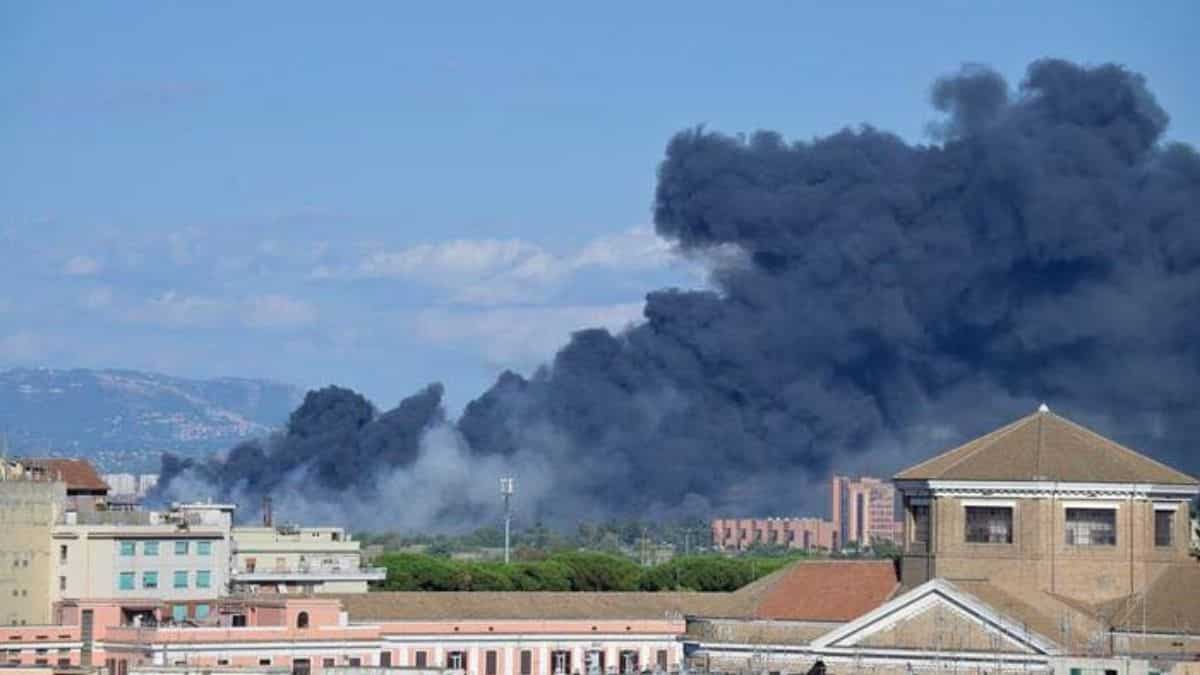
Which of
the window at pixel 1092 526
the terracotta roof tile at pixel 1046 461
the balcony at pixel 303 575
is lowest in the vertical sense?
the balcony at pixel 303 575

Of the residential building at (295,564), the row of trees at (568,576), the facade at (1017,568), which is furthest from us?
the row of trees at (568,576)

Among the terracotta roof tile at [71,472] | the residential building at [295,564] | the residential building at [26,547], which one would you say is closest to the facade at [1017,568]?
the residential building at [26,547]

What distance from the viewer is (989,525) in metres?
72.3

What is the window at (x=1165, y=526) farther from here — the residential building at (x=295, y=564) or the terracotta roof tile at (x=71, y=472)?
the terracotta roof tile at (x=71, y=472)

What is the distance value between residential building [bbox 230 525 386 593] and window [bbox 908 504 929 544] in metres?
21.9

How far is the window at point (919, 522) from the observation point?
73625 millimetres

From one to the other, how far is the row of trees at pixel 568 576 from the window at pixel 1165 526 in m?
35.1

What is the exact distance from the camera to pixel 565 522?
652 ft

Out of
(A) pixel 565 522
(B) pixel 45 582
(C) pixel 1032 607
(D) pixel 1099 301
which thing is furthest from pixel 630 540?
(C) pixel 1032 607

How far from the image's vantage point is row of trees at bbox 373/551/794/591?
349ft

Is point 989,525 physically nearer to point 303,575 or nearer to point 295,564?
point 303,575

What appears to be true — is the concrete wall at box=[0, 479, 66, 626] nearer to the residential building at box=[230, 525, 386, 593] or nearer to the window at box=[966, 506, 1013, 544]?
the residential building at box=[230, 525, 386, 593]

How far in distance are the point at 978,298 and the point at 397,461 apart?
1486 inches

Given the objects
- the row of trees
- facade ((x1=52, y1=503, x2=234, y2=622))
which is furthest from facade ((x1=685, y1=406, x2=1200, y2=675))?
the row of trees
